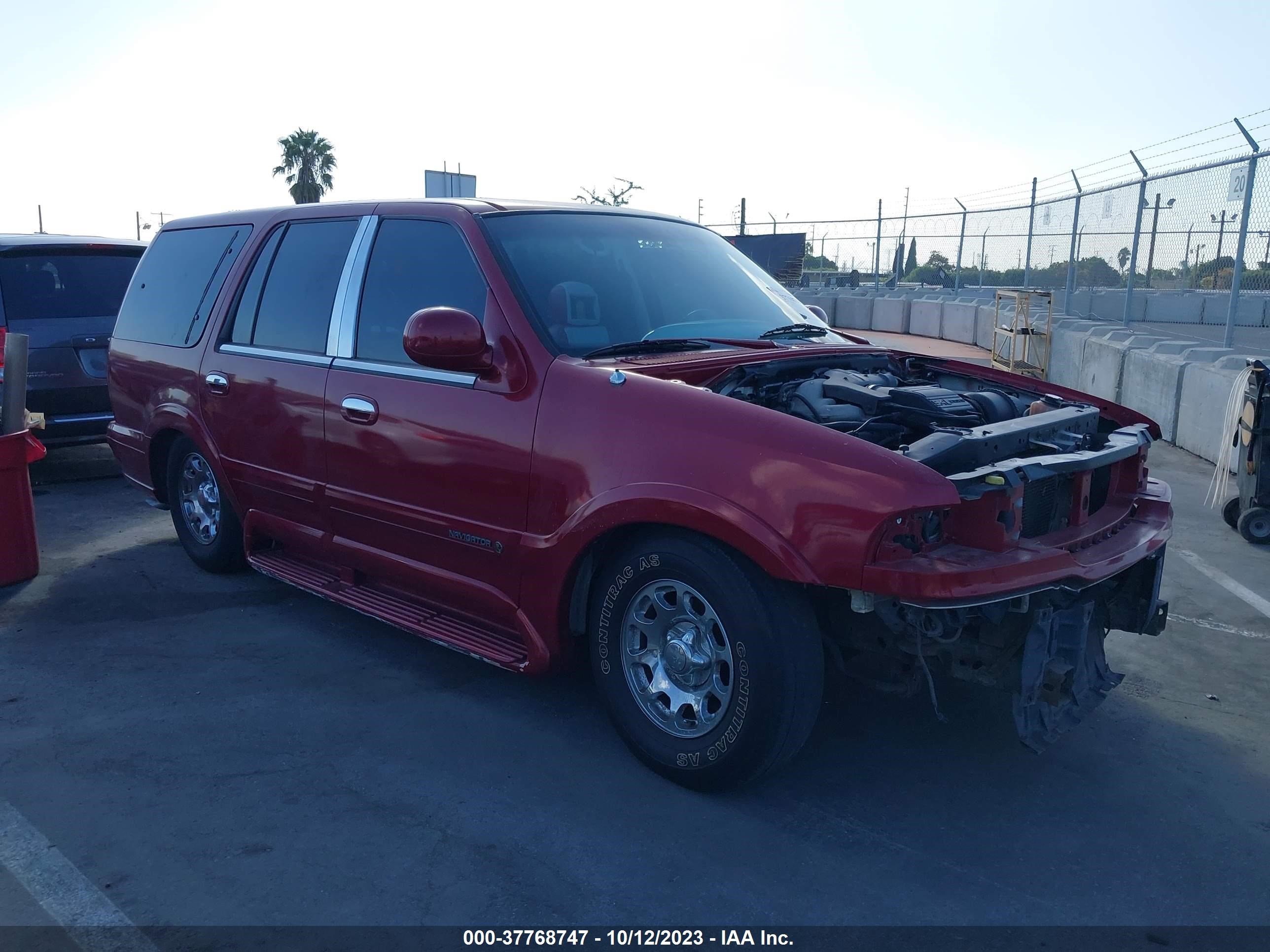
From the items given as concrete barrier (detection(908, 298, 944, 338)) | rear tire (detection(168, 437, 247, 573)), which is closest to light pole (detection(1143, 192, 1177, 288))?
concrete barrier (detection(908, 298, 944, 338))

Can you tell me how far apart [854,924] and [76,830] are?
2328mm

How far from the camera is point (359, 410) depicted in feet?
13.6

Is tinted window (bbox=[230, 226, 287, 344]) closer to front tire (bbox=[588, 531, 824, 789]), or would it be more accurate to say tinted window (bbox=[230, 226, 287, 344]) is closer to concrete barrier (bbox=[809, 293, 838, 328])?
front tire (bbox=[588, 531, 824, 789])

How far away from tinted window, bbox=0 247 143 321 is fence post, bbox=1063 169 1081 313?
13242mm

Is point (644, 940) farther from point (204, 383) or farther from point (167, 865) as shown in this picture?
point (204, 383)

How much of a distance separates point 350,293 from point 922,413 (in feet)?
8.12

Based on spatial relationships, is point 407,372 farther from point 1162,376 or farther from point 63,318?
point 1162,376

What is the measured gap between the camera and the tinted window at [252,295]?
496 centimetres

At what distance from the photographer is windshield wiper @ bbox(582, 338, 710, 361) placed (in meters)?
3.73

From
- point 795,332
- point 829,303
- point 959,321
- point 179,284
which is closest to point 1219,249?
point 959,321

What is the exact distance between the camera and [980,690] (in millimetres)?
4164

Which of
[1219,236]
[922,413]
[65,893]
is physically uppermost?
[1219,236]

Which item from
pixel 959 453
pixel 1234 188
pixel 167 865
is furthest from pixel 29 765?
pixel 1234 188

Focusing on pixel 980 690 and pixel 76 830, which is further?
pixel 980 690
